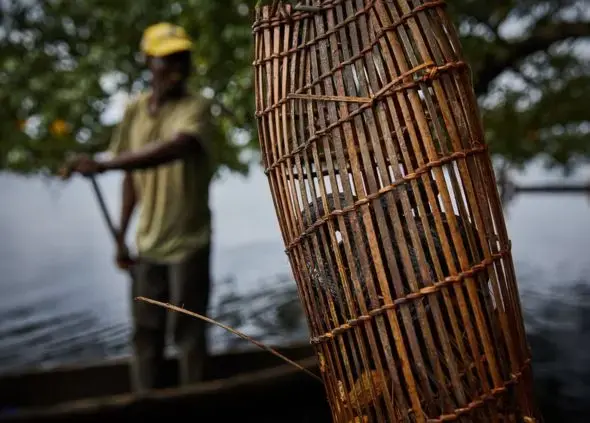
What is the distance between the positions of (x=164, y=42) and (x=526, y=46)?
364cm

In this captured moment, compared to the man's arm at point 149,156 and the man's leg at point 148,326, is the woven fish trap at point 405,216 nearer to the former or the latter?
the man's arm at point 149,156

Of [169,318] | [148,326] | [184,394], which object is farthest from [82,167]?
[184,394]

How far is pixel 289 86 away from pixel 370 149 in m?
0.22

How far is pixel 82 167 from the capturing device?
3.40m

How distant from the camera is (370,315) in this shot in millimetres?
1182

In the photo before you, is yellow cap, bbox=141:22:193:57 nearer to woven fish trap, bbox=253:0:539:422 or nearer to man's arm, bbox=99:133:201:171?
man's arm, bbox=99:133:201:171

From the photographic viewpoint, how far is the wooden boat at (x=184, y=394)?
12.9 feet

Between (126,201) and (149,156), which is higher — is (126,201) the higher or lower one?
the lower one

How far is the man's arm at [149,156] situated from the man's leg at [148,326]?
30.4 inches

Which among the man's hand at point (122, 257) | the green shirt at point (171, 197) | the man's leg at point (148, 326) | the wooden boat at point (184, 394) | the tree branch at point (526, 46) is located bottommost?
the wooden boat at point (184, 394)

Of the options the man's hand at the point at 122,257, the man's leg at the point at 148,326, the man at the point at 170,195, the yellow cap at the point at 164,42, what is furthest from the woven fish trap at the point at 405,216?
the man's hand at the point at 122,257

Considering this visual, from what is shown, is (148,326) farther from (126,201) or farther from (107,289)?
(107,289)

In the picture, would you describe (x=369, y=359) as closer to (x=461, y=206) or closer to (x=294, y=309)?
(x=461, y=206)

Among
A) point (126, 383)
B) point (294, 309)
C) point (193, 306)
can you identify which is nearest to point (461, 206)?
point (193, 306)
